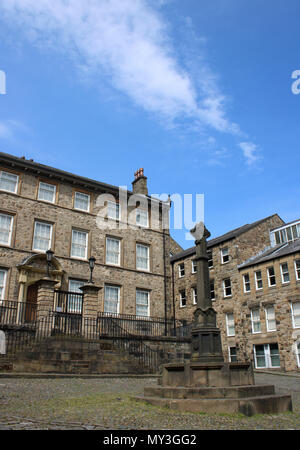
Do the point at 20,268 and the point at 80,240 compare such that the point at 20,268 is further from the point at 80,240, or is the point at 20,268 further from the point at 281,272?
the point at 281,272

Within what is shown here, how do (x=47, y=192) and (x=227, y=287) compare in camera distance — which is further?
(x=227, y=287)

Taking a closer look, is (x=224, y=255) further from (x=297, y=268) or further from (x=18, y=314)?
(x=18, y=314)

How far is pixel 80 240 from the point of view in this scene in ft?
79.2

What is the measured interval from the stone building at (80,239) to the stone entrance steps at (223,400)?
534 inches

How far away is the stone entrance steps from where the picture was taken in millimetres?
7055

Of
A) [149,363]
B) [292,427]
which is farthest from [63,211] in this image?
[292,427]

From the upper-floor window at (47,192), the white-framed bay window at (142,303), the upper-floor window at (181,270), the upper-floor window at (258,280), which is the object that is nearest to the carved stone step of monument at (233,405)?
the white-framed bay window at (142,303)

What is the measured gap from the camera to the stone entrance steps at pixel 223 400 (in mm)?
7055

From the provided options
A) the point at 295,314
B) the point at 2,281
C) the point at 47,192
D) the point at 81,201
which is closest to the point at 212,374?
the point at 2,281

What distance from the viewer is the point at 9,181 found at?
885 inches

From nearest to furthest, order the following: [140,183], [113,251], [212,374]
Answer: [212,374] → [113,251] → [140,183]

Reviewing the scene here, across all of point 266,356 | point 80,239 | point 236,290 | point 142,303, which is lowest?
point 266,356

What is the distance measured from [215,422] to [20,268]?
1658cm

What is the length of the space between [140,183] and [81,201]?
5276 mm
